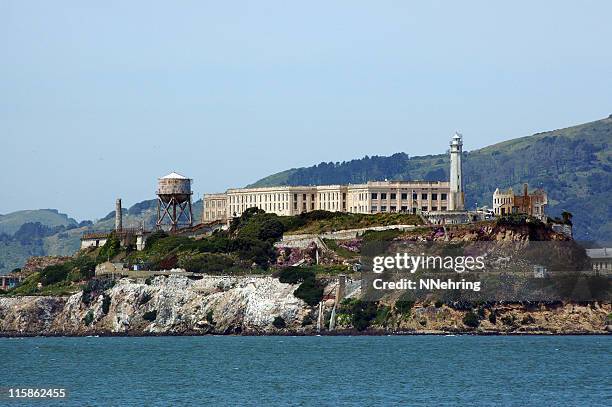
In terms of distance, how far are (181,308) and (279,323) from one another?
12.8m

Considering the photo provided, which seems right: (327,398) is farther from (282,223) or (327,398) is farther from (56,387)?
(282,223)

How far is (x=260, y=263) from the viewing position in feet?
599

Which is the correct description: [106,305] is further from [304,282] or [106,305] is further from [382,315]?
[382,315]

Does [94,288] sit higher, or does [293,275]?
[293,275]

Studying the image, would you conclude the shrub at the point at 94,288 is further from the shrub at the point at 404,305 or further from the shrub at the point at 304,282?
the shrub at the point at 404,305

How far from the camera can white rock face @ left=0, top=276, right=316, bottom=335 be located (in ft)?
554

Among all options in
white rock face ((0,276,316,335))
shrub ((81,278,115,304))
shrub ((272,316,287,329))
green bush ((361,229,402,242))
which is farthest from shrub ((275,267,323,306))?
shrub ((81,278,115,304))

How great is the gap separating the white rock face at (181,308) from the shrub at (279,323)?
1.17ft

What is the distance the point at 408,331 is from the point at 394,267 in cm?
1000

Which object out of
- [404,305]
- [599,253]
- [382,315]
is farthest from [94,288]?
[599,253]

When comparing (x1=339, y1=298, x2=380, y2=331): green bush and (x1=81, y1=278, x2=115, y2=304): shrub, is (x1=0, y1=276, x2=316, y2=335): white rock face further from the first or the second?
(x1=339, y1=298, x2=380, y2=331): green bush

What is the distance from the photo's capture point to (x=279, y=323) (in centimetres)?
16788

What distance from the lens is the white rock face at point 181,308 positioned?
554ft

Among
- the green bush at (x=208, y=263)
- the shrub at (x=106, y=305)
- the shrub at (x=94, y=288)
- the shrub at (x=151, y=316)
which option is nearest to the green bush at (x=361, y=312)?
the green bush at (x=208, y=263)
